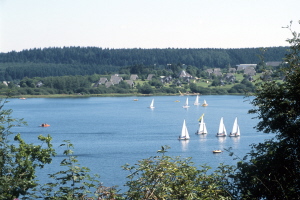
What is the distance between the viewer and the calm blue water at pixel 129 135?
131 ft

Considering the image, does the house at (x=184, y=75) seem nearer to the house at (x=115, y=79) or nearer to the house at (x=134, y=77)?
the house at (x=134, y=77)

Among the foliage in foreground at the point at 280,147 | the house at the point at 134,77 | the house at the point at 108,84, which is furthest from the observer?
the house at the point at 134,77

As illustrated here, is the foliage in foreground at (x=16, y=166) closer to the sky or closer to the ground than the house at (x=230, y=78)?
closer to the sky

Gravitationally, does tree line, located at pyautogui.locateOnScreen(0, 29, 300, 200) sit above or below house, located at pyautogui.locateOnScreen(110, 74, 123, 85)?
above

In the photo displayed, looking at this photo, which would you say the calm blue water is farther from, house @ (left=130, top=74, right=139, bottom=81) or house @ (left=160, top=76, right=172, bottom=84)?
house @ (left=130, top=74, right=139, bottom=81)

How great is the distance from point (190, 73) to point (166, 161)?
142 meters

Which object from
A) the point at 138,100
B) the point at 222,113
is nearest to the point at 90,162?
the point at 222,113

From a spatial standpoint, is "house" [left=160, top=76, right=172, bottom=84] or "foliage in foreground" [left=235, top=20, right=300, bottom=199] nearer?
"foliage in foreground" [left=235, top=20, right=300, bottom=199]

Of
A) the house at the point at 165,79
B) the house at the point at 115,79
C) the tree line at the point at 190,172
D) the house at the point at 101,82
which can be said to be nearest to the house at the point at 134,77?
the house at the point at 115,79

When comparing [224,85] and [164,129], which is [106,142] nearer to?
[164,129]

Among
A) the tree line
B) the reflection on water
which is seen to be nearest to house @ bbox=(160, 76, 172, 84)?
the reflection on water

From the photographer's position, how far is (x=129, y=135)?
190ft

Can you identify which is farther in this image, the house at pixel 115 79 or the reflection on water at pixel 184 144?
the house at pixel 115 79

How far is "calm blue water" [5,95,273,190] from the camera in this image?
3991 centimetres
